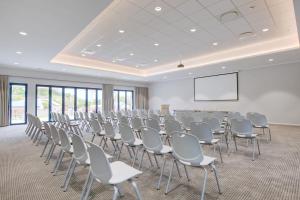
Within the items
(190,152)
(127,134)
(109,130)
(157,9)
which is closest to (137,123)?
(109,130)

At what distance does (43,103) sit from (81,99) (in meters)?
2.36

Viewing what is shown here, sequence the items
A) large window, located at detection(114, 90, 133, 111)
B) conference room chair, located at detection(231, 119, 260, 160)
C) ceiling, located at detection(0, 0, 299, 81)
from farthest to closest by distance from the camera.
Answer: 1. large window, located at detection(114, 90, 133, 111)
2. conference room chair, located at detection(231, 119, 260, 160)
3. ceiling, located at detection(0, 0, 299, 81)

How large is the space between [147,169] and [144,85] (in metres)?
12.8

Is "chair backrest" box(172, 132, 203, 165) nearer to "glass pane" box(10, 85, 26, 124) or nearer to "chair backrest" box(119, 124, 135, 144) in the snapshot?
"chair backrest" box(119, 124, 135, 144)

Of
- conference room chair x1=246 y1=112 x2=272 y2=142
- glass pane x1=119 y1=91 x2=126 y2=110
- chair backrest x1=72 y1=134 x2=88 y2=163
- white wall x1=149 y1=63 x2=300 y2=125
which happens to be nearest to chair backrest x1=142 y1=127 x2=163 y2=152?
chair backrest x1=72 y1=134 x2=88 y2=163

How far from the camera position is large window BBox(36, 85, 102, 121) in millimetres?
10406

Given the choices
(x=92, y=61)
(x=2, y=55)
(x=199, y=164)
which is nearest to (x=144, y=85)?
(x=92, y=61)

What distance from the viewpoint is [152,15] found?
4.31 m

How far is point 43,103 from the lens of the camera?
10.5 meters

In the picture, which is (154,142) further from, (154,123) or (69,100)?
(69,100)

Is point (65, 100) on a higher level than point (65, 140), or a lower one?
higher

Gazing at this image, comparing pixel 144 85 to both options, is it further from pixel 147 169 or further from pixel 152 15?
pixel 147 169

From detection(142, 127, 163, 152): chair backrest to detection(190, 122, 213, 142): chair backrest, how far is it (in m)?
1.00

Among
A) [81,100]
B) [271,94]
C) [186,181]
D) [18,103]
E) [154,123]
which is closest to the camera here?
[186,181]
